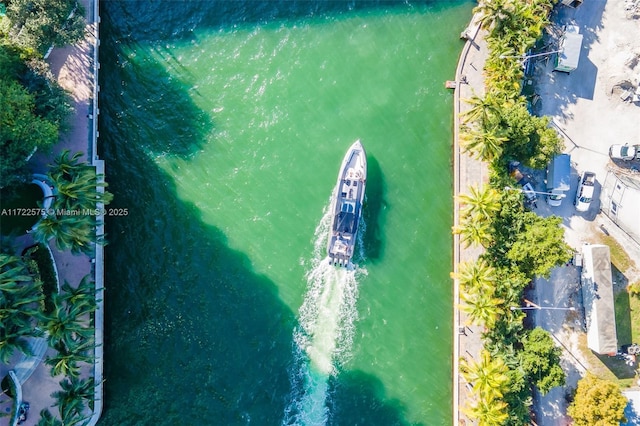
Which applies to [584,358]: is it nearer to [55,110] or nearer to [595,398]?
[595,398]

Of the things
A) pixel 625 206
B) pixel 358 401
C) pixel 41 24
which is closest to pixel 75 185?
pixel 41 24

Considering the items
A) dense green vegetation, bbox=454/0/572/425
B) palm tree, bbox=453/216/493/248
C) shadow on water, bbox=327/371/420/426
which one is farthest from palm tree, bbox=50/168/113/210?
dense green vegetation, bbox=454/0/572/425

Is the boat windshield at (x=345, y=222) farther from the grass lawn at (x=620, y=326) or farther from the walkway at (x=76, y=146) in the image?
the grass lawn at (x=620, y=326)

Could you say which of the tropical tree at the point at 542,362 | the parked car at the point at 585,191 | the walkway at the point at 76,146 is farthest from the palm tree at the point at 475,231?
the walkway at the point at 76,146

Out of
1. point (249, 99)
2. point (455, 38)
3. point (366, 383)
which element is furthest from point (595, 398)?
point (249, 99)

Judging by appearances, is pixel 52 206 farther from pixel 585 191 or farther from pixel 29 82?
pixel 585 191

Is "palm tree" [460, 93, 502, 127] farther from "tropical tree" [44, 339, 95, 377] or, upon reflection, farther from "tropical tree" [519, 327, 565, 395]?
"tropical tree" [44, 339, 95, 377]
